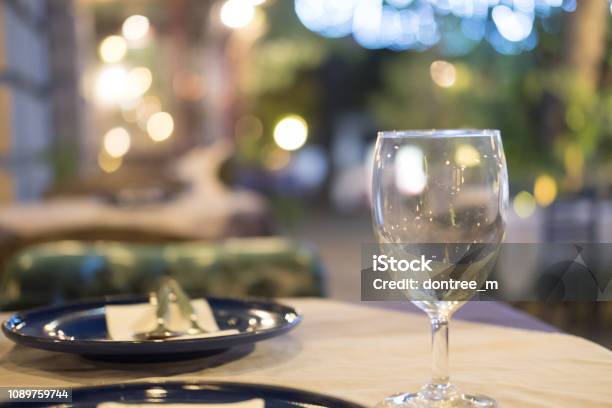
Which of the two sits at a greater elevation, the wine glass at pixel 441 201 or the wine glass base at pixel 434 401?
the wine glass at pixel 441 201

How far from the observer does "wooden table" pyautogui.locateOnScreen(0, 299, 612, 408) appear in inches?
27.0

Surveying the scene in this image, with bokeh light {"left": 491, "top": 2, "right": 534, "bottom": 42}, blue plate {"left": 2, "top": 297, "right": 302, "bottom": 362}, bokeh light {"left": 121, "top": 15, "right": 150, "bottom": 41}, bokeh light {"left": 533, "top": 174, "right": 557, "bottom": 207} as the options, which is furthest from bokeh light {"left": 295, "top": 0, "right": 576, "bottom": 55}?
blue plate {"left": 2, "top": 297, "right": 302, "bottom": 362}

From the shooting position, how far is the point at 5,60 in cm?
480

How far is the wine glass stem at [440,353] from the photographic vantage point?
0.63m

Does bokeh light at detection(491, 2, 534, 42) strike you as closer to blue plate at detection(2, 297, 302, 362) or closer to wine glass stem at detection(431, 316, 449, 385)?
blue plate at detection(2, 297, 302, 362)

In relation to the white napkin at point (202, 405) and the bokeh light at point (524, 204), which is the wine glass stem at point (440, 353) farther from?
the bokeh light at point (524, 204)

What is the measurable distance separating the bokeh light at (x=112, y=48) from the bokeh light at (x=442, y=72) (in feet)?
15.6

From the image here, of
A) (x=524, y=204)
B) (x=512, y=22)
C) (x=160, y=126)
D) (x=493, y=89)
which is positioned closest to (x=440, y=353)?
(x=524, y=204)

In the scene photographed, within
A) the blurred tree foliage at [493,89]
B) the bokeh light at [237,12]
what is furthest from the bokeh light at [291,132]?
the bokeh light at [237,12]

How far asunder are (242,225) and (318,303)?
244 centimetres

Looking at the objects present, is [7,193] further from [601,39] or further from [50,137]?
[601,39]

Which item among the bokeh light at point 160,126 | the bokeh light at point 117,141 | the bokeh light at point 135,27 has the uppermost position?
the bokeh light at point 135,27

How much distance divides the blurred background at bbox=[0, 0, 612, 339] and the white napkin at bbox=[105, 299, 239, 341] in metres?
0.62

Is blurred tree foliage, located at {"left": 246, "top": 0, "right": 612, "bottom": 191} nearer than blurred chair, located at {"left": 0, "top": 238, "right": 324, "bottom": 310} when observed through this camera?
No
